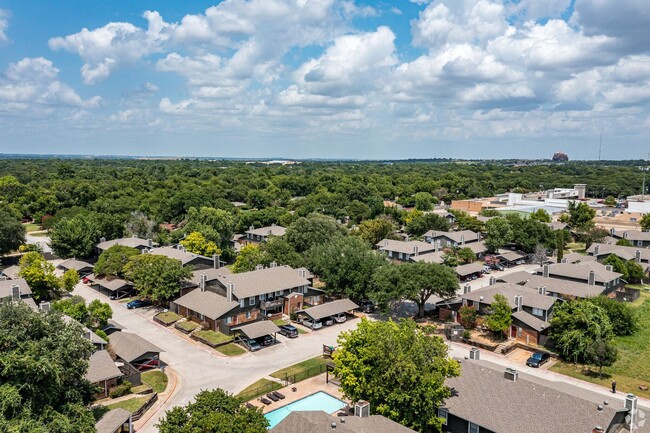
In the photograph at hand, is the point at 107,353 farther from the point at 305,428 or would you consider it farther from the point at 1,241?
the point at 1,241

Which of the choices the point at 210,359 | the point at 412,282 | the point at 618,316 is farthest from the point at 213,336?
the point at 618,316

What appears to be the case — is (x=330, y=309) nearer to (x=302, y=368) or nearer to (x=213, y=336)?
(x=302, y=368)

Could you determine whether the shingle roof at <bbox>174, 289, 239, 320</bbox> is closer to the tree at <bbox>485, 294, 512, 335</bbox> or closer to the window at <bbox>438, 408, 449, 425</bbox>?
the window at <bbox>438, 408, 449, 425</bbox>

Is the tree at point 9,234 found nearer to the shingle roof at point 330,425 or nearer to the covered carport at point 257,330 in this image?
the covered carport at point 257,330

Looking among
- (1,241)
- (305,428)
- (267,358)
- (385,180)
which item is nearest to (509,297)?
(267,358)

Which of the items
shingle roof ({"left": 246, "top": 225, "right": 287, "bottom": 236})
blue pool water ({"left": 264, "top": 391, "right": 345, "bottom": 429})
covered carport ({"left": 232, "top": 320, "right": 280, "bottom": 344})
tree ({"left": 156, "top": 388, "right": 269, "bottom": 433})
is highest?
tree ({"left": 156, "top": 388, "right": 269, "bottom": 433})

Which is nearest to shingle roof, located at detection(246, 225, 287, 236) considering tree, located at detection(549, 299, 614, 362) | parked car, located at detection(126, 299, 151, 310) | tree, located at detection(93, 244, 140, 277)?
tree, located at detection(93, 244, 140, 277)

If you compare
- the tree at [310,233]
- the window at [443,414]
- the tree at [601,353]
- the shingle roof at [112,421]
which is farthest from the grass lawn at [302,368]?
the tree at [310,233]
